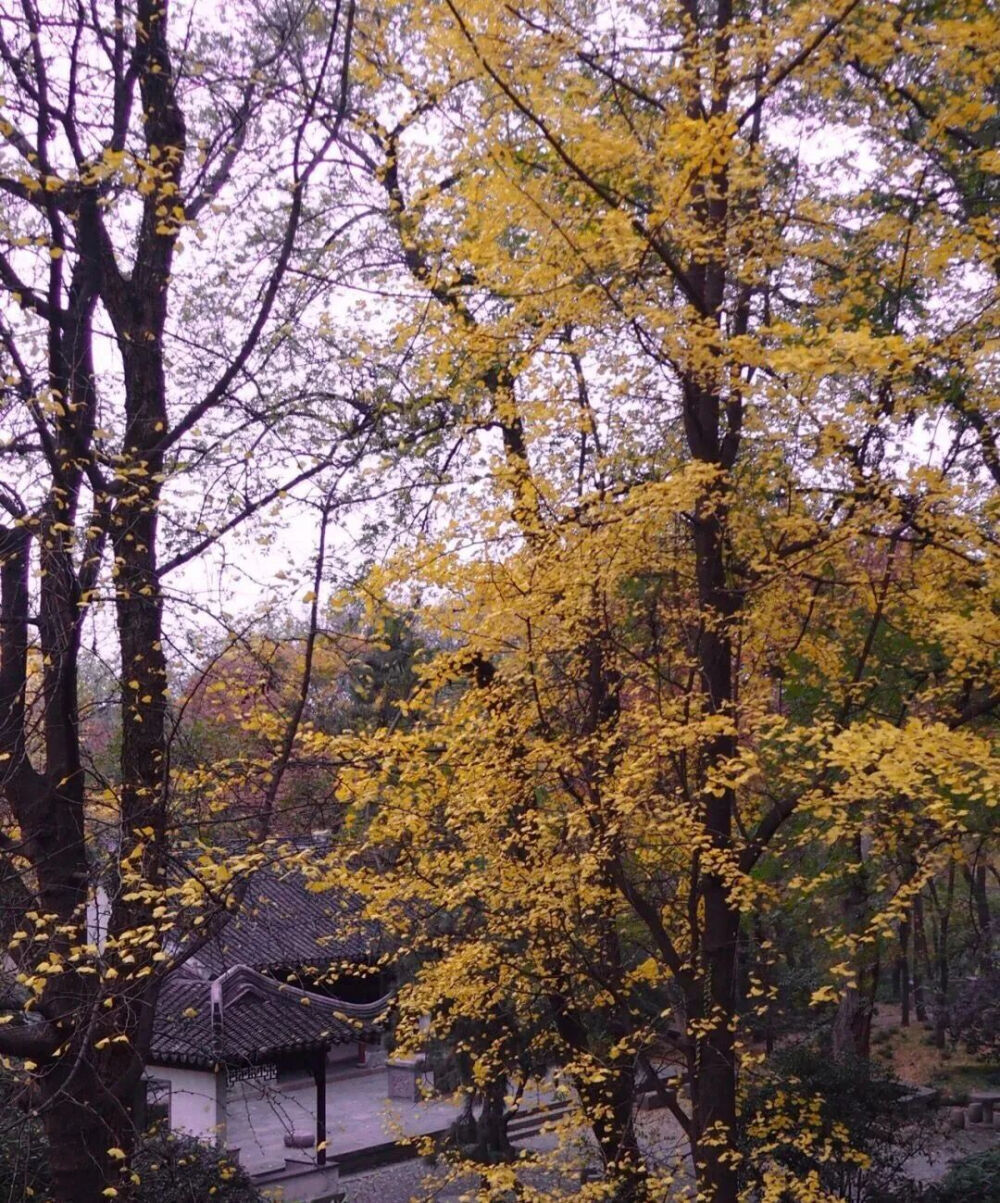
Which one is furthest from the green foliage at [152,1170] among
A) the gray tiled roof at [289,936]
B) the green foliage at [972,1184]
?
the green foliage at [972,1184]

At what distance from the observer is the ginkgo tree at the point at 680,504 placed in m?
5.38

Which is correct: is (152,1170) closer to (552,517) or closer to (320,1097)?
(552,517)

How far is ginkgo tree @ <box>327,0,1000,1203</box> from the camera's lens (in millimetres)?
5375

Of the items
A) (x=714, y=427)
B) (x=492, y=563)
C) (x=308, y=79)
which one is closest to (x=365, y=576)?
(x=492, y=563)

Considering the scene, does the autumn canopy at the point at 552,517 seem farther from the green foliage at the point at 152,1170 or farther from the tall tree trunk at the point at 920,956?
the tall tree trunk at the point at 920,956

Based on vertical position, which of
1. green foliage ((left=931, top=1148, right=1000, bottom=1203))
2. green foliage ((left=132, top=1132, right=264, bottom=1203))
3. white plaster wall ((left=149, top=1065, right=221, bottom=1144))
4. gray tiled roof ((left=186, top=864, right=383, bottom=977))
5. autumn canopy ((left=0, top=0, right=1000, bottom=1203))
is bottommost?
green foliage ((left=931, top=1148, right=1000, bottom=1203))

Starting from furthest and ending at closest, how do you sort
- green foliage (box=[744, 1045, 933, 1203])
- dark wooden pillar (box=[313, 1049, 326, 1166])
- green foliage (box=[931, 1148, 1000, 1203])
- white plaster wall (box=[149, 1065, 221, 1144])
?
white plaster wall (box=[149, 1065, 221, 1144])
dark wooden pillar (box=[313, 1049, 326, 1166])
green foliage (box=[931, 1148, 1000, 1203])
green foliage (box=[744, 1045, 933, 1203])

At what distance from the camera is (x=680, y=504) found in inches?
211

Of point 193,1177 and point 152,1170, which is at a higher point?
point 152,1170

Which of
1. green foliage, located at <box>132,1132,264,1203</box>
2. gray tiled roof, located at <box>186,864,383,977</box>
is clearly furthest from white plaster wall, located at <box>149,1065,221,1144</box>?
green foliage, located at <box>132,1132,264,1203</box>

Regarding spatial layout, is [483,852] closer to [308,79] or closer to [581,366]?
[581,366]

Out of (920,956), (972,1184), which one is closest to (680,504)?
(972,1184)

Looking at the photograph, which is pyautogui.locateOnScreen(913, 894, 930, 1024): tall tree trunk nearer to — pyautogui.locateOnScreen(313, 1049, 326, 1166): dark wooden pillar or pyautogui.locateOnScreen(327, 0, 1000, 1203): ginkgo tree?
Result: pyautogui.locateOnScreen(313, 1049, 326, 1166): dark wooden pillar

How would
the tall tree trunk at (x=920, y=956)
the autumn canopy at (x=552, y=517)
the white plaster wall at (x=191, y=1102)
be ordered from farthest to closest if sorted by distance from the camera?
the tall tree trunk at (x=920, y=956) → the white plaster wall at (x=191, y=1102) → the autumn canopy at (x=552, y=517)
